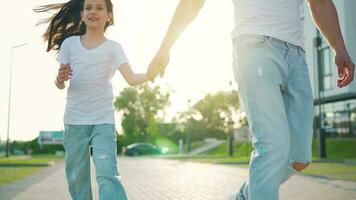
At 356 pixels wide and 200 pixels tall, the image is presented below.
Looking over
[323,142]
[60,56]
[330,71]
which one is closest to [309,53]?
[330,71]

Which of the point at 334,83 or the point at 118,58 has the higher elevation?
the point at 334,83

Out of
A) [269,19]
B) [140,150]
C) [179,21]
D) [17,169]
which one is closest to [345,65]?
[269,19]

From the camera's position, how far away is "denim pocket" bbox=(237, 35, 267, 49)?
341 cm

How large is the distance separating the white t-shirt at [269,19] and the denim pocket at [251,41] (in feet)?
0.08

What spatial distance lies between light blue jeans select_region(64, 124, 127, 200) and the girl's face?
89 cm

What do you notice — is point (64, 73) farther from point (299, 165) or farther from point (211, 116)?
point (211, 116)

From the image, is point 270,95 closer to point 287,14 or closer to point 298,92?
point 298,92

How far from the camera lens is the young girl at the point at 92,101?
4527 mm

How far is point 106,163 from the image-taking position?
448 centimetres

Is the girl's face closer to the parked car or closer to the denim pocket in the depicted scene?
Result: the denim pocket

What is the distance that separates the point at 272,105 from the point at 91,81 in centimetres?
191

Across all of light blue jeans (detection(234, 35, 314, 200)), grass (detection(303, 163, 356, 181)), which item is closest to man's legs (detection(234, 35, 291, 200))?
light blue jeans (detection(234, 35, 314, 200))

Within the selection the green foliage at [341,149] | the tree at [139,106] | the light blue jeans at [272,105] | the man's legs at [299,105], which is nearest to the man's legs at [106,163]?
the light blue jeans at [272,105]

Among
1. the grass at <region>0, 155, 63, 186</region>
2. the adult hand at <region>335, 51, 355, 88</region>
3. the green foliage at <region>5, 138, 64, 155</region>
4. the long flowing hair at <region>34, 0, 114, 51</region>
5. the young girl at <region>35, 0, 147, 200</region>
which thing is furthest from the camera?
the green foliage at <region>5, 138, 64, 155</region>
